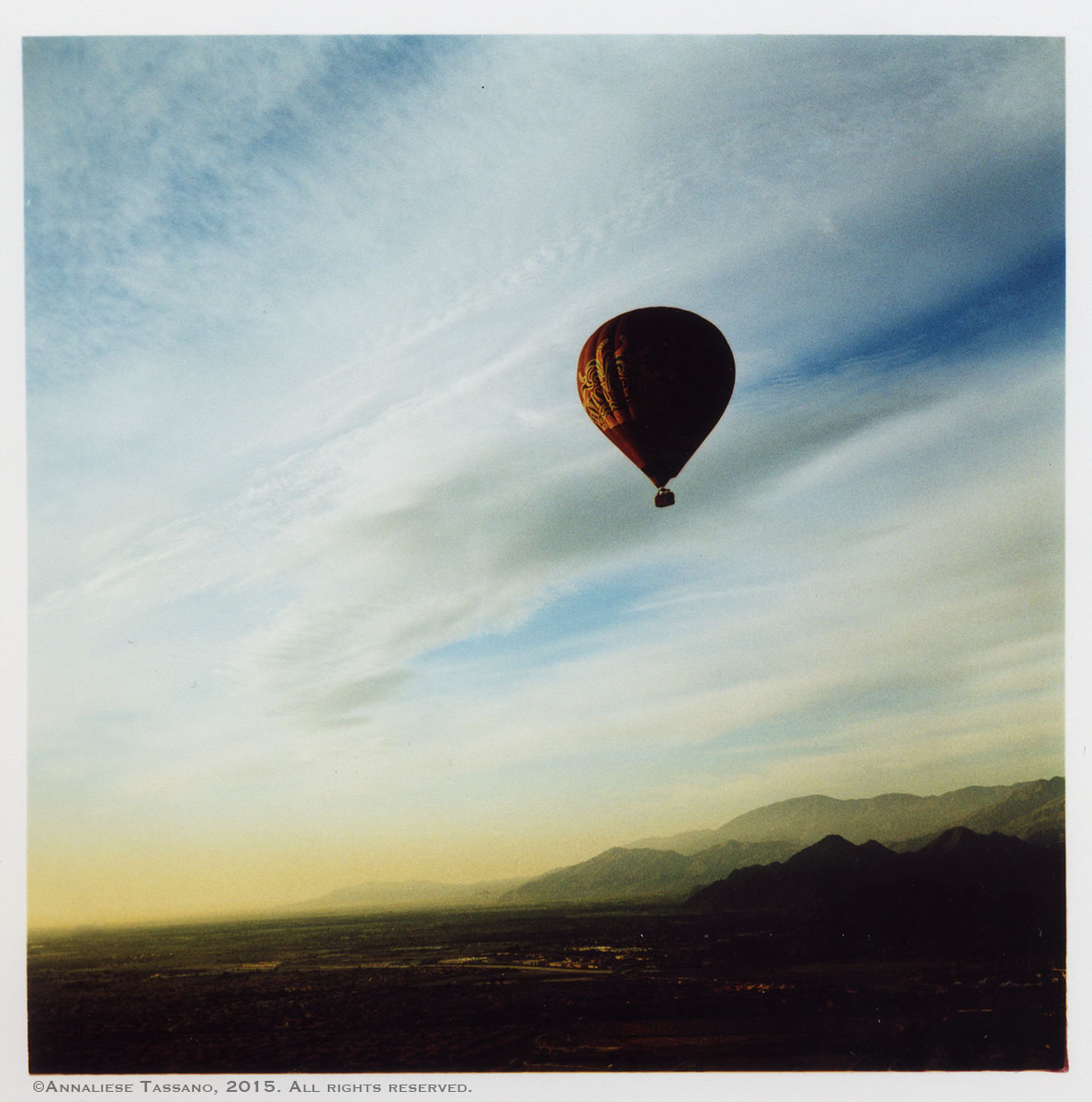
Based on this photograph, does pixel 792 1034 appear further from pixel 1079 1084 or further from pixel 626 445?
pixel 626 445

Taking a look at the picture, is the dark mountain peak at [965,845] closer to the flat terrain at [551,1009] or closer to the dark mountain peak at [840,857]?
the dark mountain peak at [840,857]

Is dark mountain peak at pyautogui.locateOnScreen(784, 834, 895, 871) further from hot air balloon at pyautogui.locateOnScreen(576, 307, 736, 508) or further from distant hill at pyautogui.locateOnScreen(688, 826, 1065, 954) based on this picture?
hot air balloon at pyautogui.locateOnScreen(576, 307, 736, 508)

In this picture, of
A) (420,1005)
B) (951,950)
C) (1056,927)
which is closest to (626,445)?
(1056,927)

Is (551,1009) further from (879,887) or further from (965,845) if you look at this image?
(879,887)

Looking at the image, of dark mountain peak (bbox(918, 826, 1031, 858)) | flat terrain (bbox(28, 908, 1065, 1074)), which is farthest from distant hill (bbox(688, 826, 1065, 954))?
flat terrain (bbox(28, 908, 1065, 1074))

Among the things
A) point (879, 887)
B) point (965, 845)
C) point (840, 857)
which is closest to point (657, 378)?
point (965, 845)

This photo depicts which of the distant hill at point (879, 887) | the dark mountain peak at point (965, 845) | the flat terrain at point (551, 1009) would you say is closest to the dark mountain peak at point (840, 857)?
the distant hill at point (879, 887)
